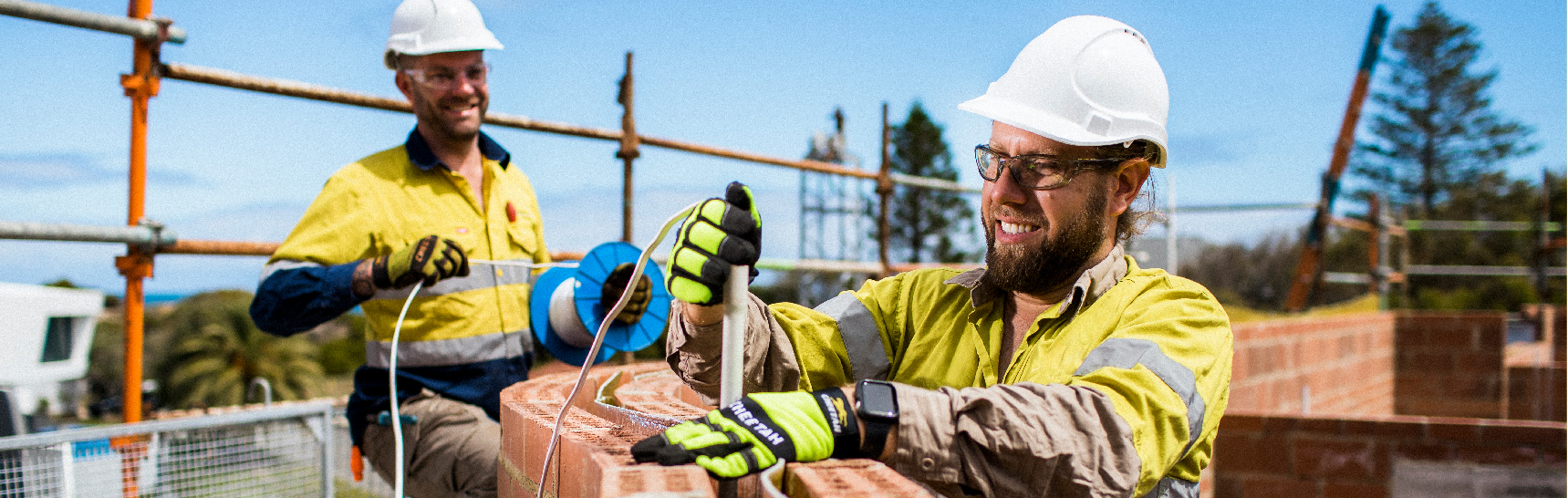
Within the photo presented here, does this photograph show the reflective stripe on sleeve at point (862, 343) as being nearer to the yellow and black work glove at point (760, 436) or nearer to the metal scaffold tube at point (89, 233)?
the yellow and black work glove at point (760, 436)

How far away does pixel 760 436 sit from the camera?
1300 mm

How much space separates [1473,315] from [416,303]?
11436 millimetres

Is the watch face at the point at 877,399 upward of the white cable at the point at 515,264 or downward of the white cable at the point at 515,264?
downward

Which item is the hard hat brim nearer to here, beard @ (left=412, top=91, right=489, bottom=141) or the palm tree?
beard @ (left=412, top=91, right=489, bottom=141)

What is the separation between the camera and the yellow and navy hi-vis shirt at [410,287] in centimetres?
267

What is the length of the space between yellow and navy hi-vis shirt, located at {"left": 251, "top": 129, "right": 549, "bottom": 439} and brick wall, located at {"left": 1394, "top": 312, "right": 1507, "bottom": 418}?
10.9 metres

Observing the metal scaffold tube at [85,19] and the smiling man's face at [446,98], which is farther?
the metal scaffold tube at [85,19]

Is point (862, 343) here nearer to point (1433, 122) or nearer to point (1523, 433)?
point (1523, 433)

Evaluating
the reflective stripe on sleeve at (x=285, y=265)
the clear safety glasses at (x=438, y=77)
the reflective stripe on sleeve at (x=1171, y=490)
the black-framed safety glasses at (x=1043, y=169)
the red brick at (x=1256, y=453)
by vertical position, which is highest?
the clear safety glasses at (x=438, y=77)

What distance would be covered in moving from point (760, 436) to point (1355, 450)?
4650 millimetres

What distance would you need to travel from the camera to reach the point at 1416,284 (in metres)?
39.8

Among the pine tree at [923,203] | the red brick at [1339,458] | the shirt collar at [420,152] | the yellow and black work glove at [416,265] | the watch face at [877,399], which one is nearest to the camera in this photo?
the watch face at [877,399]

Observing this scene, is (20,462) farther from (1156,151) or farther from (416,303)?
(1156,151)

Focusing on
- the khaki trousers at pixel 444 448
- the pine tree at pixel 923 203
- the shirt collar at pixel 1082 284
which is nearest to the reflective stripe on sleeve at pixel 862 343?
the shirt collar at pixel 1082 284
